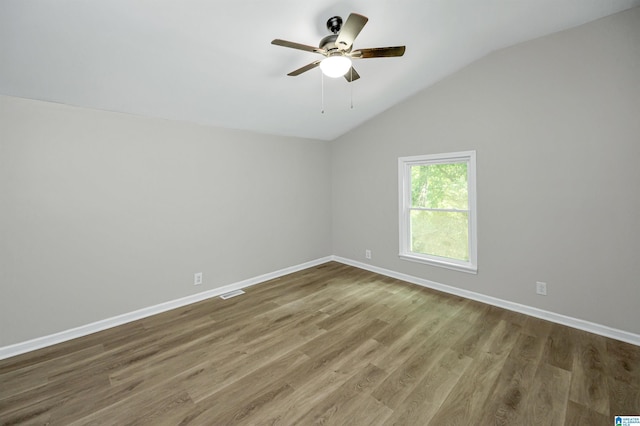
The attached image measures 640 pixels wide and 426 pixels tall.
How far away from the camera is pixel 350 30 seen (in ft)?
5.69

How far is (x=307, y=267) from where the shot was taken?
4773 mm

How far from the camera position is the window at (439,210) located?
345 cm

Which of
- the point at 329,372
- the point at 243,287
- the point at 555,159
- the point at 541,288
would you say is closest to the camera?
the point at 329,372

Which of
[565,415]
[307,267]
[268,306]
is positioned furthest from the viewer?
[307,267]

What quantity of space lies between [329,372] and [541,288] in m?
2.50

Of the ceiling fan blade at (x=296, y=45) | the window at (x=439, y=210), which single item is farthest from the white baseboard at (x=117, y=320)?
the ceiling fan blade at (x=296, y=45)

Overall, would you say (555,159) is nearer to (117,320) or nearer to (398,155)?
(398,155)

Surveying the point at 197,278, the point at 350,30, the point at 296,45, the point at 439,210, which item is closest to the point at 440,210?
the point at 439,210

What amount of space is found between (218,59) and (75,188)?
1.88 meters

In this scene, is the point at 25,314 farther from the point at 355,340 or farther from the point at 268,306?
the point at 355,340

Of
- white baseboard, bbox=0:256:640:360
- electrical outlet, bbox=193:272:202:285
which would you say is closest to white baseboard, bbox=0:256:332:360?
white baseboard, bbox=0:256:640:360

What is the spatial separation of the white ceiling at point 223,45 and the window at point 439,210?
1166 millimetres

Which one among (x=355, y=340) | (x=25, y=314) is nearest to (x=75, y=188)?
(x=25, y=314)

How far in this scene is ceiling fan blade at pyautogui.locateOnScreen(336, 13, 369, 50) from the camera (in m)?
1.60
